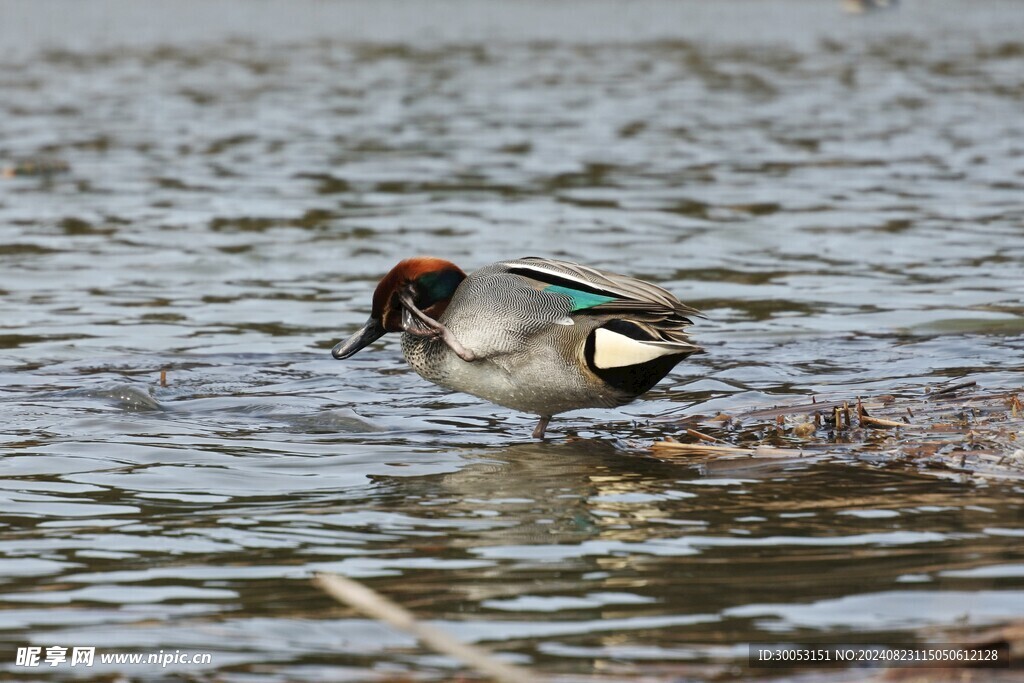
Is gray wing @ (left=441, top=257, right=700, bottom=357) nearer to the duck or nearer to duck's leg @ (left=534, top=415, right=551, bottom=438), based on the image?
the duck

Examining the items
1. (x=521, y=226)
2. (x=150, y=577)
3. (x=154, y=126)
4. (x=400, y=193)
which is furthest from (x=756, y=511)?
(x=154, y=126)

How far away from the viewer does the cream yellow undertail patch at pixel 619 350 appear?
232 inches

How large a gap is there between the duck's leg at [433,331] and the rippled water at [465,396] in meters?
0.47

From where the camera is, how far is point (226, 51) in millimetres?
27953

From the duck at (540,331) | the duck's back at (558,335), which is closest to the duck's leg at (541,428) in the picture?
the duck at (540,331)

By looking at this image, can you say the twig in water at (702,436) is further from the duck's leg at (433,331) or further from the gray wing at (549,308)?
the duck's leg at (433,331)

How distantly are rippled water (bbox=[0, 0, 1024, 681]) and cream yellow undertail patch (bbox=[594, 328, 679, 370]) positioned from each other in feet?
1.48

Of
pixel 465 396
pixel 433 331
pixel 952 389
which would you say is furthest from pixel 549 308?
pixel 952 389

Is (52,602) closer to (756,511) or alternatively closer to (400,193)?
(756,511)

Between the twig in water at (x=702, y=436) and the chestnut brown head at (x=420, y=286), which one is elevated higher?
the chestnut brown head at (x=420, y=286)

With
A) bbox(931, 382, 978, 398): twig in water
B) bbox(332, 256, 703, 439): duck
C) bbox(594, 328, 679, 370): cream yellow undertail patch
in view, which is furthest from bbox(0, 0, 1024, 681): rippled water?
bbox(594, 328, 679, 370): cream yellow undertail patch

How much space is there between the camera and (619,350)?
19.6 ft

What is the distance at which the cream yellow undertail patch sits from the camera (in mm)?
5902

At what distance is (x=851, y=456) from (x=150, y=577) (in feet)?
9.61
